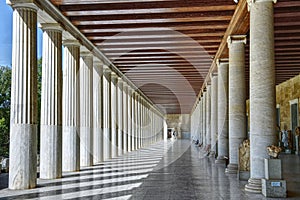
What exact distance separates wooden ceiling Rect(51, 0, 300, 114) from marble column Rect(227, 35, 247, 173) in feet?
2.11

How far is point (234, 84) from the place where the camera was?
16.2 m

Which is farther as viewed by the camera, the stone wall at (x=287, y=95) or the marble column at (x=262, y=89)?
the stone wall at (x=287, y=95)

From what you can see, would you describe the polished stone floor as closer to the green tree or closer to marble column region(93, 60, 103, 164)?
marble column region(93, 60, 103, 164)

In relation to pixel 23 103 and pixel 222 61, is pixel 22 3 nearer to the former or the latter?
pixel 23 103

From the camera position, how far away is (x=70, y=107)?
17109 millimetres

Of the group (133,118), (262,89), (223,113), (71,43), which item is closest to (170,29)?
(71,43)

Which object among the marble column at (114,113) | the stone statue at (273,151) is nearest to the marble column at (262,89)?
the stone statue at (273,151)

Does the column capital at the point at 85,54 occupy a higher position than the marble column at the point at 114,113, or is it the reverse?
the column capital at the point at 85,54

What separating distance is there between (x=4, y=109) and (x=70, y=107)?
59.6ft

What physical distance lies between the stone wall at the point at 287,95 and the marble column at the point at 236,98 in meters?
15.0

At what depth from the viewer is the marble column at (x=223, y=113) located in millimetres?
19953

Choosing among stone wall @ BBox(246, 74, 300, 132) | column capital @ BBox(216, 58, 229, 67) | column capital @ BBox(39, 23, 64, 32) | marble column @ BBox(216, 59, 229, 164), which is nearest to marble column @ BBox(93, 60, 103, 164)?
marble column @ BBox(216, 59, 229, 164)

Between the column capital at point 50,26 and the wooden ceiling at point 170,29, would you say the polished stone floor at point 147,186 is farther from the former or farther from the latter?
the wooden ceiling at point 170,29

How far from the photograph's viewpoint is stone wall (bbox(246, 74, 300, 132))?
2992 centimetres
